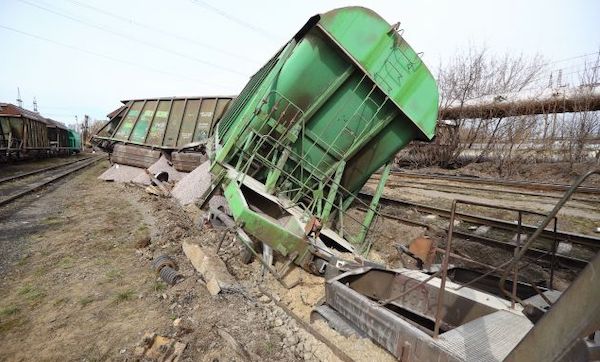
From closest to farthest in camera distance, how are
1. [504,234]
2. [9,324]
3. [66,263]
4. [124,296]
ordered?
[9,324]
[124,296]
[66,263]
[504,234]

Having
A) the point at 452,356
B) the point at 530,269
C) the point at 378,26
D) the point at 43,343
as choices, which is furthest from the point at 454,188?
the point at 43,343

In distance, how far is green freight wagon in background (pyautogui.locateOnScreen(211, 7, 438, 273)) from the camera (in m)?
5.07

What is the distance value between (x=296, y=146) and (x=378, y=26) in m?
2.19

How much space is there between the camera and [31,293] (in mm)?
4027

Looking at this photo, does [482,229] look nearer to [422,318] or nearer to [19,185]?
[422,318]

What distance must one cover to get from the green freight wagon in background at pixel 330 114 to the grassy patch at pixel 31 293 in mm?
2432

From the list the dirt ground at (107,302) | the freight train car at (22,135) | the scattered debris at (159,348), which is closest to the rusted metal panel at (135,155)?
the dirt ground at (107,302)

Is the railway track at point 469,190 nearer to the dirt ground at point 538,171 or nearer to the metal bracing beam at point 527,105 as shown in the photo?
the dirt ground at point 538,171

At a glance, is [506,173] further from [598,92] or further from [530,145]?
[598,92]

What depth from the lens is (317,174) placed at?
229 inches

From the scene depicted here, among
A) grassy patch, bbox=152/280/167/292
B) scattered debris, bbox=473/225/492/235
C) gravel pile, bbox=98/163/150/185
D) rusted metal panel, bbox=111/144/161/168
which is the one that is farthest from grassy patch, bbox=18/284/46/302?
rusted metal panel, bbox=111/144/161/168

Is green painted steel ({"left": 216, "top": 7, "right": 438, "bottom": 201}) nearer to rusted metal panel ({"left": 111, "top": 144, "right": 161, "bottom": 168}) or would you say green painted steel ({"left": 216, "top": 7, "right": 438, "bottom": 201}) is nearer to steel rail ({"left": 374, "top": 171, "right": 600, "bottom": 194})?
steel rail ({"left": 374, "top": 171, "right": 600, "bottom": 194})

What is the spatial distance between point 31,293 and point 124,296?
1.13 meters

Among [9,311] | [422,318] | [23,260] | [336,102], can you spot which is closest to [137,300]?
[9,311]
